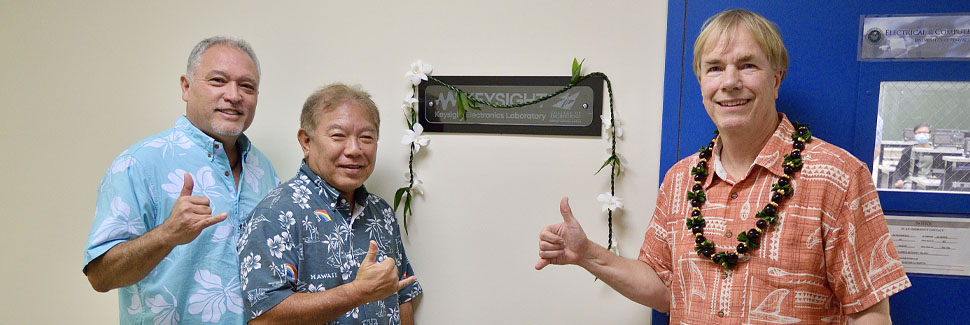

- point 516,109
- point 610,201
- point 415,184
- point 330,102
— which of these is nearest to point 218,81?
point 330,102

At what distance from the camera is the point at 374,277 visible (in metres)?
1.32

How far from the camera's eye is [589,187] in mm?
1757

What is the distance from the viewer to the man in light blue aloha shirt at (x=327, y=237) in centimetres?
134

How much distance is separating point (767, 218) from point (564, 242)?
0.47 metres

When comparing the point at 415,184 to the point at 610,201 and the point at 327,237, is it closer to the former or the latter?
the point at 327,237

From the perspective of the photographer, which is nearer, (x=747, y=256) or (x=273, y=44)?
(x=747, y=256)

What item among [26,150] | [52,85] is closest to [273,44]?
[52,85]

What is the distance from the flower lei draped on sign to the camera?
1705mm

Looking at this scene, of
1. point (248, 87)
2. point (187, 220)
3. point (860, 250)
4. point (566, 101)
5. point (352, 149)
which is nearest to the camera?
point (860, 250)

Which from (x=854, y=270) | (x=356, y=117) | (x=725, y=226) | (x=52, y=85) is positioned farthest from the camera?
(x=52, y=85)

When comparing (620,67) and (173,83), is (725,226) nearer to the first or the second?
(620,67)

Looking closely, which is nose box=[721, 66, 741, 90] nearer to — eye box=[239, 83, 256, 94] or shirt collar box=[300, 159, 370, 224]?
shirt collar box=[300, 159, 370, 224]

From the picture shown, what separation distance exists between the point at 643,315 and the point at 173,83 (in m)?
1.83

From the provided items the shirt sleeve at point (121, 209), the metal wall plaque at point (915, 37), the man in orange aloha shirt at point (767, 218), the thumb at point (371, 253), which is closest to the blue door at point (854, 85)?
the metal wall plaque at point (915, 37)
